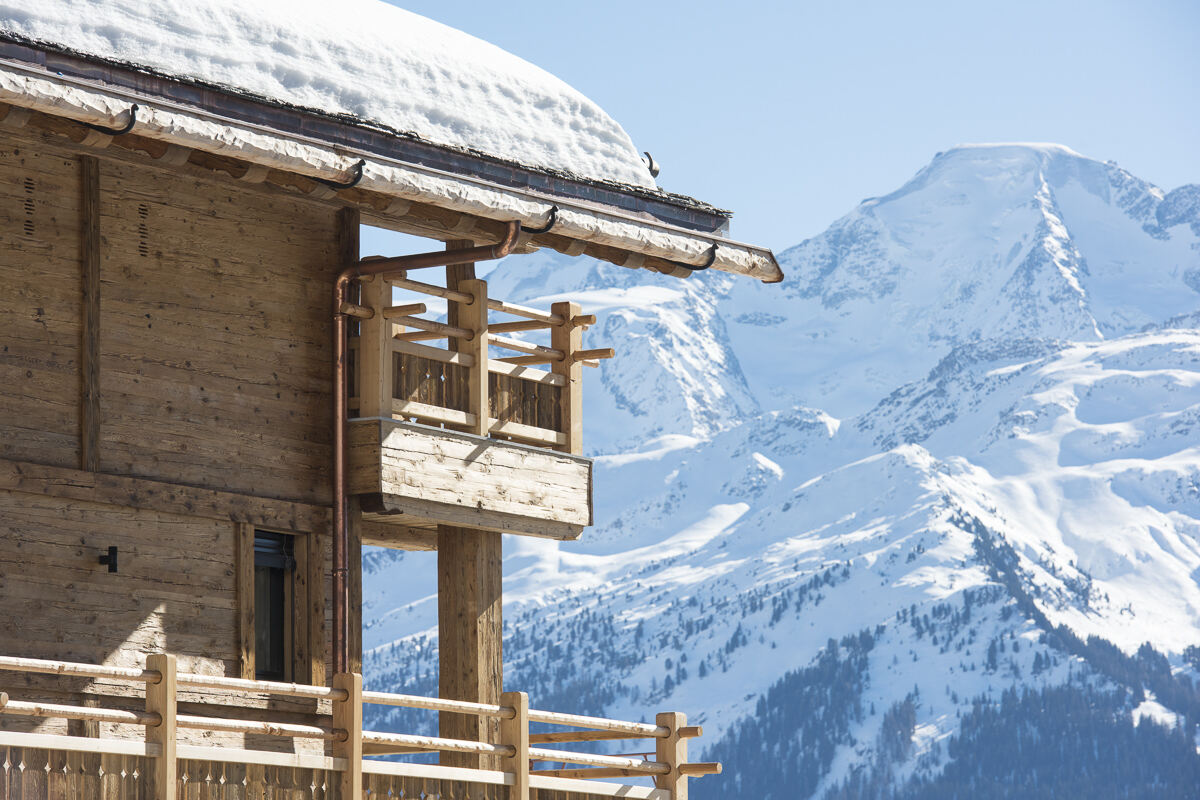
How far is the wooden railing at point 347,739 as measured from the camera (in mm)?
10891

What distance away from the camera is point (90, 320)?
1381cm

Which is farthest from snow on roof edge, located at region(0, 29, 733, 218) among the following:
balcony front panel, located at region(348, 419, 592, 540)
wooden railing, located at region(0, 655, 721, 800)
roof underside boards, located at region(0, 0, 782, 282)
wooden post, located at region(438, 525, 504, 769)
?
wooden railing, located at region(0, 655, 721, 800)

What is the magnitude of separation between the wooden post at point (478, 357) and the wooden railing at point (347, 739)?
2.55 metres

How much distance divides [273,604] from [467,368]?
241 centimetres

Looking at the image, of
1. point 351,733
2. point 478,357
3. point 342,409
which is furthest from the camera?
point 478,357

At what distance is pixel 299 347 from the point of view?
15.4m

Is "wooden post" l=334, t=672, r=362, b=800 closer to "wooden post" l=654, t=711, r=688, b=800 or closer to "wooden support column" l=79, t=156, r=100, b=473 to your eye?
"wooden support column" l=79, t=156, r=100, b=473

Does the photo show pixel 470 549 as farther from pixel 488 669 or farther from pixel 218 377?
pixel 218 377

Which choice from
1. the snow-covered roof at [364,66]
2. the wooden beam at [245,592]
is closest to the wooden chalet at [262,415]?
the wooden beam at [245,592]

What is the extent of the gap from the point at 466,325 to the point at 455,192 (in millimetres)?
2082


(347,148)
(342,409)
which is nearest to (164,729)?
(347,148)

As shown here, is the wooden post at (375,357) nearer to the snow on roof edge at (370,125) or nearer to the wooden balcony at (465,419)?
the wooden balcony at (465,419)

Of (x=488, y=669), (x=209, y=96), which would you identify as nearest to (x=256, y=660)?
(x=488, y=669)

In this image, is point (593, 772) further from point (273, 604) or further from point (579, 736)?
point (273, 604)
